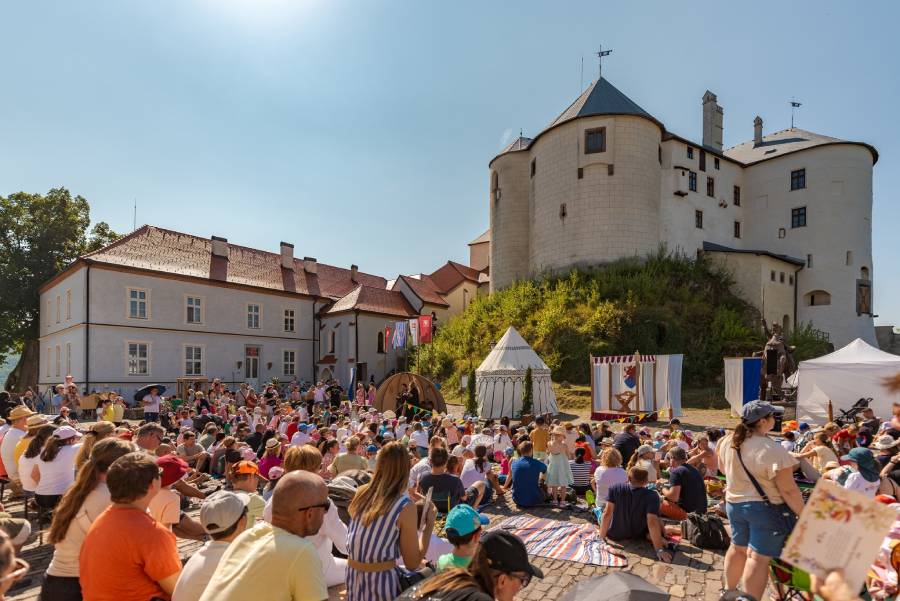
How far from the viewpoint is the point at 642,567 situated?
20.6 ft

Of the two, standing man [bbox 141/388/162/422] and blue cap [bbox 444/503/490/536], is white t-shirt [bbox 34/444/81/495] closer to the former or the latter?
blue cap [bbox 444/503/490/536]

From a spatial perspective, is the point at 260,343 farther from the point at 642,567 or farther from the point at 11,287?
the point at 642,567

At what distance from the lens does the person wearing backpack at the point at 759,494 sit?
4238 mm

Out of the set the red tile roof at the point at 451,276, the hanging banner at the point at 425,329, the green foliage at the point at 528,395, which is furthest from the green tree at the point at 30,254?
the green foliage at the point at 528,395

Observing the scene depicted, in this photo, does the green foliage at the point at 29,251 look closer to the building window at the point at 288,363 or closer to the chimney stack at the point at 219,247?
the chimney stack at the point at 219,247

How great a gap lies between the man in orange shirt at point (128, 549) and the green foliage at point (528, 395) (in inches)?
764

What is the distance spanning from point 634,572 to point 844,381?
1615 cm

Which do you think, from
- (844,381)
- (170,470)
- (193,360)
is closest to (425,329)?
(193,360)

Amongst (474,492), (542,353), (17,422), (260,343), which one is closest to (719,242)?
(542,353)

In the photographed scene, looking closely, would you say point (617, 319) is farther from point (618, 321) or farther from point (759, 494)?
point (759, 494)

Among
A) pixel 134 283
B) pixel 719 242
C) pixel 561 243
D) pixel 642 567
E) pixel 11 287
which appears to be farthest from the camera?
pixel 719 242

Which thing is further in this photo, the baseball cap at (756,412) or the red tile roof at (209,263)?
the red tile roof at (209,263)

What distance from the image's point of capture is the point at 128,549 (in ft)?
9.61

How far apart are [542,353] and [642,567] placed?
82.3ft
